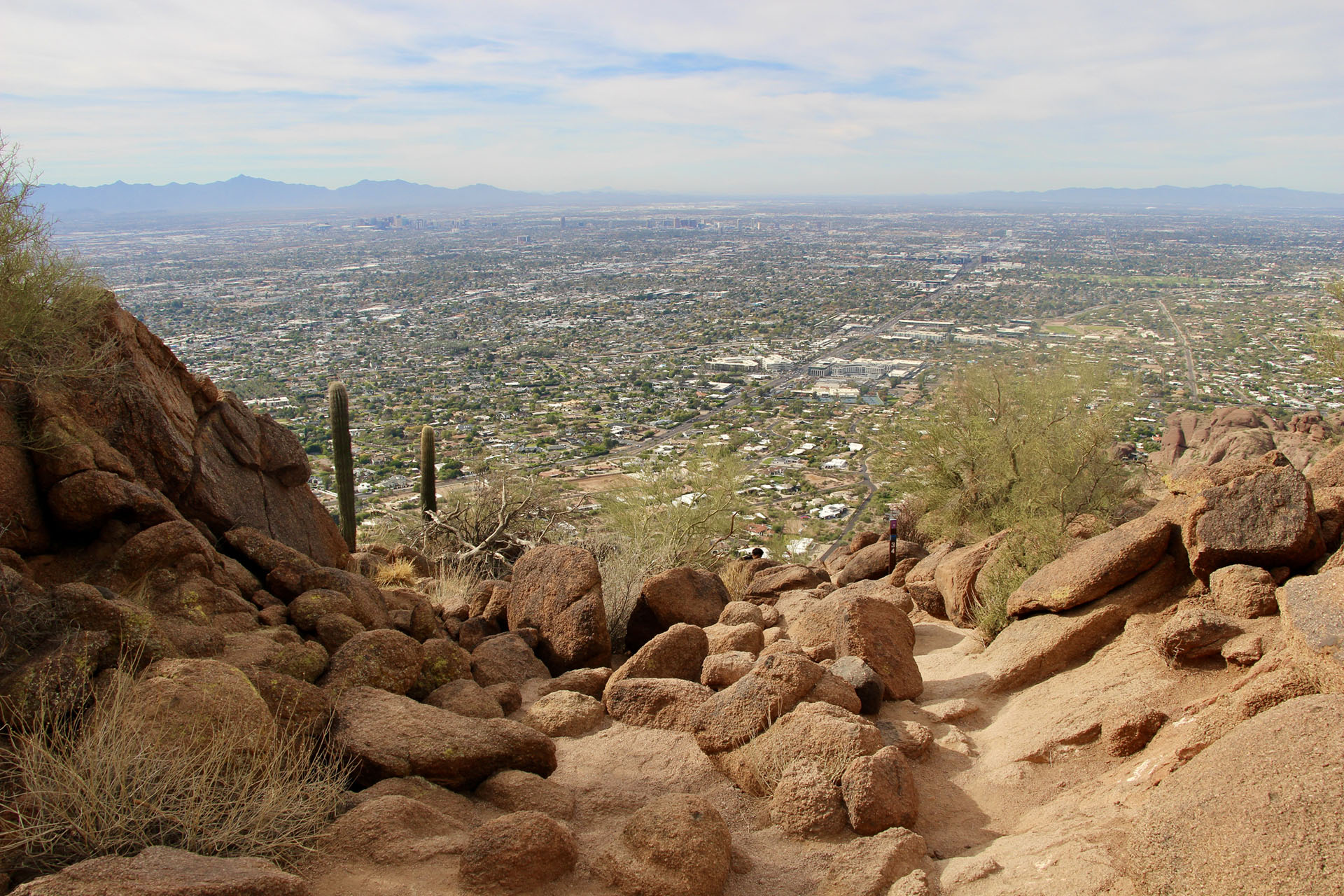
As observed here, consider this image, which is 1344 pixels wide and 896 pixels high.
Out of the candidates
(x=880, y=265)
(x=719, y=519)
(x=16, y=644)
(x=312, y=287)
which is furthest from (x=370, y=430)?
(x=880, y=265)

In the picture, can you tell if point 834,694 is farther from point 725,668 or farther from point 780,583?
point 780,583

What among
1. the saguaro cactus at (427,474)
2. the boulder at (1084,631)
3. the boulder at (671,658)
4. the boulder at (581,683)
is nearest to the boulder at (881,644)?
the boulder at (1084,631)

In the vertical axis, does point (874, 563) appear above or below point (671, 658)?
below

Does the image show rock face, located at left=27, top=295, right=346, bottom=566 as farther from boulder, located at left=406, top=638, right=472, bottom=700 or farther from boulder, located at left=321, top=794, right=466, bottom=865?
boulder, located at left=321, top=794, right=466, bottom=865

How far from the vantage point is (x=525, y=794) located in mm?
5738

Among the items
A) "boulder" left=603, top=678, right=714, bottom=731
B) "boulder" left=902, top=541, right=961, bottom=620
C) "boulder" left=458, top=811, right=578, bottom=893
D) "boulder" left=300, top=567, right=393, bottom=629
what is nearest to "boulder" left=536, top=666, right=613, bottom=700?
"boulder" left=603, top=678, right=714, bottom=731

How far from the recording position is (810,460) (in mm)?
34188

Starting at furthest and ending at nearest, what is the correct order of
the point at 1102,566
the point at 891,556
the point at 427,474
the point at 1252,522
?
the point at 427,474, the point at 891,556, the point at 1102,566, the point at 1252,522

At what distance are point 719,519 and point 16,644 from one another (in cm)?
1440

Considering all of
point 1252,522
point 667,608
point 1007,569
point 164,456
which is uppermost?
point 164,456

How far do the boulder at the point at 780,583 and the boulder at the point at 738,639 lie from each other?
4.23 meters

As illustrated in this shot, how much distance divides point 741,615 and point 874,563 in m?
5.98

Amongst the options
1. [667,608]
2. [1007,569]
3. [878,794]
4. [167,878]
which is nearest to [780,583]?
[667,608]

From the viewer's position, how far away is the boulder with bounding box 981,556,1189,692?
7.93 m
